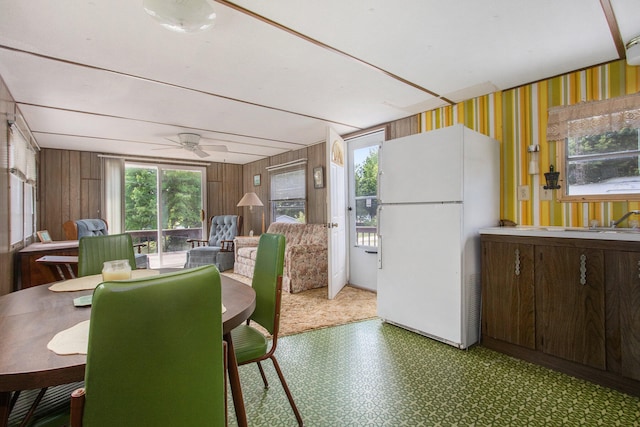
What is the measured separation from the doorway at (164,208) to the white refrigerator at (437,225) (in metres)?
4.87

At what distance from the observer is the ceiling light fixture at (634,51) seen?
2020 mm

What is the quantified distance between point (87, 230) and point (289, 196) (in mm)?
3224

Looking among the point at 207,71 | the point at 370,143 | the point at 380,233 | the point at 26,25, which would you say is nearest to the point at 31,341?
the point at 26,25

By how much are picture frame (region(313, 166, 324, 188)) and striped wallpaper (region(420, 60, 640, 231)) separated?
2.33 m

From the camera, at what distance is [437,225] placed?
267 cm

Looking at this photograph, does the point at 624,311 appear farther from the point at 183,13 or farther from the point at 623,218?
the point at 183,13

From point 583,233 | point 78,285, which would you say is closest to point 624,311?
point 583,233

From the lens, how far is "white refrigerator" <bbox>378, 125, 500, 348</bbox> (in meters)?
2.54

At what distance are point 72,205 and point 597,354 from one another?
275 inches

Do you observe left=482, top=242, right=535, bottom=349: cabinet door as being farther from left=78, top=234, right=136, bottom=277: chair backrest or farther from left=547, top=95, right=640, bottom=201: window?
left=78, top=234, right=136, bottom=277: chair backrest

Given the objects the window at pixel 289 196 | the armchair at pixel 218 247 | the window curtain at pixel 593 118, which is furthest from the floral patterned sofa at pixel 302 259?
the window curtain at pixel 593 118

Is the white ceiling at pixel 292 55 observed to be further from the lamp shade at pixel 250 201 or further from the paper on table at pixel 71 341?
the lamp shade at pixel 250 201

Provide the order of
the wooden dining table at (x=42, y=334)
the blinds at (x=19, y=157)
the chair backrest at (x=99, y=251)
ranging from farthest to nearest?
the blinds at (x=19, y=157), the chair backrest at (x=99, y=251), the wooden dining table at (x=42, y=334)

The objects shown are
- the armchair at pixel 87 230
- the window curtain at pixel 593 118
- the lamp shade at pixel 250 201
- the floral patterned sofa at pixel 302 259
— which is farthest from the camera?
the lamp shade at pixel 250 201
